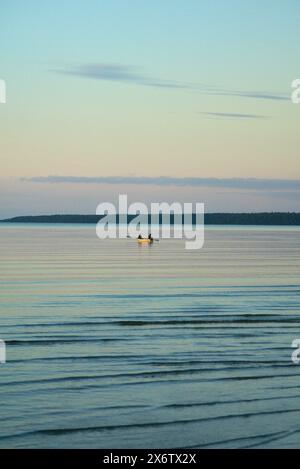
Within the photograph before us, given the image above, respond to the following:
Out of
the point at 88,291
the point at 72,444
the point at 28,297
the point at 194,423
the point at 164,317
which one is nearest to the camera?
the point at 72,444

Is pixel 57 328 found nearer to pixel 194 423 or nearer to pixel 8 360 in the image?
pixel 8 360

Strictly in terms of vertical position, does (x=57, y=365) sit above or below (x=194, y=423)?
above

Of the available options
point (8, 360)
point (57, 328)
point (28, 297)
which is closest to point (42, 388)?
point (8, 360)

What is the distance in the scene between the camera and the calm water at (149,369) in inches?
504

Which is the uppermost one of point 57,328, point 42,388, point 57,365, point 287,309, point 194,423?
point 287,309

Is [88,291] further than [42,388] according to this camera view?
Yes

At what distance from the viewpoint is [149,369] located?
17.2 metres

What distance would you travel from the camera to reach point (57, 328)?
22.7 metres

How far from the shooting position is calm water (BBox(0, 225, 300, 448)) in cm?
1281

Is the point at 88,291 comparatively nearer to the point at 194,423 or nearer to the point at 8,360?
the point at 8,360
